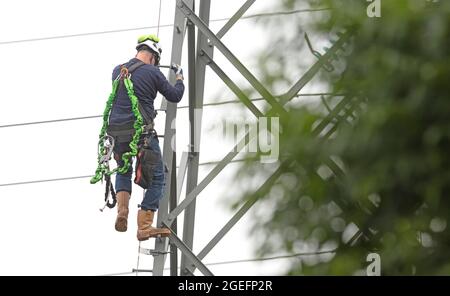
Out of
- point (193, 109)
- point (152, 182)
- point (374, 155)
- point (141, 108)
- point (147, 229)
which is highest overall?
point (193, 109)

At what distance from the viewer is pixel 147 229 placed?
29.3 feet

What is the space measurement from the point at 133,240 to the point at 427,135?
823 centimetres

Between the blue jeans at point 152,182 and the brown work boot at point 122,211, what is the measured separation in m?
0.04

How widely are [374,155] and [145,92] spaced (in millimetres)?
4460

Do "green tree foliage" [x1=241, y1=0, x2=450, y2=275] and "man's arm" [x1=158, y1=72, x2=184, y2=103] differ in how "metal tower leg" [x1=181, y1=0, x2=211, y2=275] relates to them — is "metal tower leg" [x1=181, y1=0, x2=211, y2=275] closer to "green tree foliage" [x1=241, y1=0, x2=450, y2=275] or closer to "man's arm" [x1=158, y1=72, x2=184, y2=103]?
"man's arm" [x1=158, y1=72, x2=184, y2=103]

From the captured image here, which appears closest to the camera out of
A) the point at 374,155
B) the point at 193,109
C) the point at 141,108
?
the point at 374,155

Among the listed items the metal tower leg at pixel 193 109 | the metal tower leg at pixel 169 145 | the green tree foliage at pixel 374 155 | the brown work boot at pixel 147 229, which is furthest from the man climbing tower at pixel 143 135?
the green tree foliage at pixel 374 155

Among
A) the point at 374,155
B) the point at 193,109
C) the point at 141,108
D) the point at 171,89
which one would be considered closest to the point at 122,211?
the point at 141,108

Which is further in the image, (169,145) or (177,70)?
(169,145)

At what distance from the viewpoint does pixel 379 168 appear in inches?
177

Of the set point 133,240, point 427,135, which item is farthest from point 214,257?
point 427,135

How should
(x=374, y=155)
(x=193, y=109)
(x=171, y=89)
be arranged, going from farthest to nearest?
1. (x=193, y=109)
2. (x=171, y=89)
3. (x=374, y=155)

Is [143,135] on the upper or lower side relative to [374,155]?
upper

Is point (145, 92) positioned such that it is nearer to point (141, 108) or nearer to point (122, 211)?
point (141, 108)
